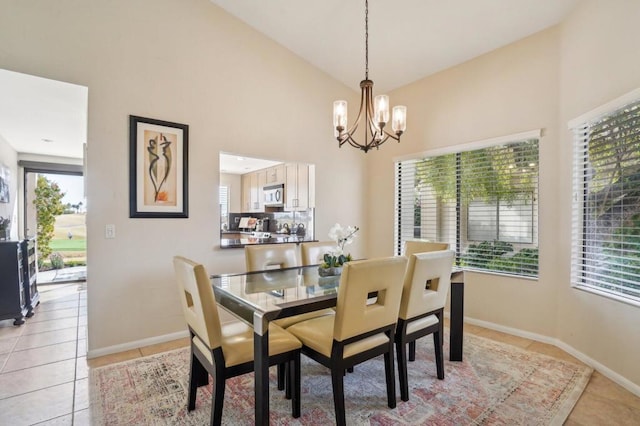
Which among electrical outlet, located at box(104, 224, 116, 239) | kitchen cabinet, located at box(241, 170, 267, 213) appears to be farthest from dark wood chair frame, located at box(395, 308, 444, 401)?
kitchen cabinet, located at box(241, 170, 267, 213)

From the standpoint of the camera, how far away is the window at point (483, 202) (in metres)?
3.25

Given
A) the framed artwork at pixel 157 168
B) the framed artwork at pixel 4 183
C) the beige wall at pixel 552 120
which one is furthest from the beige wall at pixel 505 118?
the framed artwork at pixel 4 183

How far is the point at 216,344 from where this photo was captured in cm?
164

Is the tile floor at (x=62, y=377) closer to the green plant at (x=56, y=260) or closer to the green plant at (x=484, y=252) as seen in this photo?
the green plant at (x=484, y=252)

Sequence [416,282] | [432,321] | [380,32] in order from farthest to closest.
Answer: [380,32]
[432,321]
[416,282]

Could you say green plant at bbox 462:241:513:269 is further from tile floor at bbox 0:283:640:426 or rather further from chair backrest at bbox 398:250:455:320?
chair backrest at bbox 398:250:455:320

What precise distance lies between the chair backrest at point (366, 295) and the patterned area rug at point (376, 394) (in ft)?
1.97

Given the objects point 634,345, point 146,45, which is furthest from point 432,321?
point 146,45

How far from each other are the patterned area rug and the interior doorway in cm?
A: 433

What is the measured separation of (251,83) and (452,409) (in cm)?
359

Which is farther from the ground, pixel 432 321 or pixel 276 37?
pixel 276 37

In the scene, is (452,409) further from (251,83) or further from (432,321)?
(251,83)

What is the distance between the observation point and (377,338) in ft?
6.40

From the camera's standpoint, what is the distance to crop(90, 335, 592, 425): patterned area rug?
1.91m
